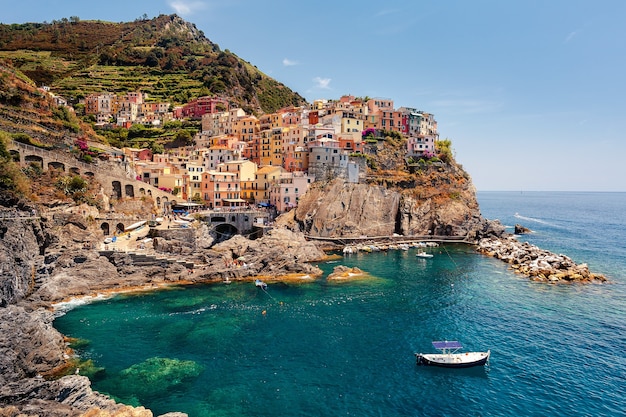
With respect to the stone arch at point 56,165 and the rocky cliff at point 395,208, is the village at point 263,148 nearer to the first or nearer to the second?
the rocky cliff at point 395,208

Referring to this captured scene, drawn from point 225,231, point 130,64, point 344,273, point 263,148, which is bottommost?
point 344,273

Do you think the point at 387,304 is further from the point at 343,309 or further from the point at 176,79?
the point at 176,79

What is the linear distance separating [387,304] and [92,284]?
35.3m

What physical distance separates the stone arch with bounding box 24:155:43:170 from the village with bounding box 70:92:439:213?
17312 millimetres

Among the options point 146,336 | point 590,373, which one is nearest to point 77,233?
point 146,336

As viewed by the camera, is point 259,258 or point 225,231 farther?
point 225,231

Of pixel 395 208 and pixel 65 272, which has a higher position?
pixel 395 208

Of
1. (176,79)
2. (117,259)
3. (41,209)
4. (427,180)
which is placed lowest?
(117,259)

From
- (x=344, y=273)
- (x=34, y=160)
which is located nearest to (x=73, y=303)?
(x=34, y=160)

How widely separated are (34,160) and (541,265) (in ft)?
251

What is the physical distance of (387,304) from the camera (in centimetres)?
4456

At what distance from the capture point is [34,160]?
53.2m

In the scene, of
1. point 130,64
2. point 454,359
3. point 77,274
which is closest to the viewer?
point 454,359

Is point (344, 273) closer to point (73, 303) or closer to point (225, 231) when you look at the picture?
point (225, 231)
